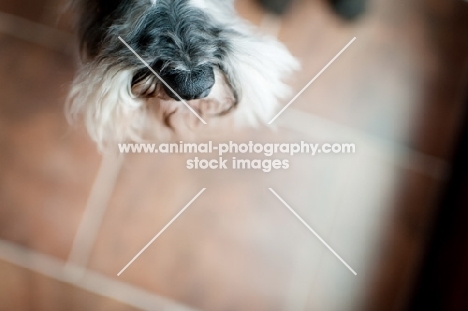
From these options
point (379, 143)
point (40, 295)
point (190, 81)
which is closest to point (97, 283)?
point (40, 295)

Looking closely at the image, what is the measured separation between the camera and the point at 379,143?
3.42 ft

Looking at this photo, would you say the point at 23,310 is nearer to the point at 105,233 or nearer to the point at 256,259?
the point at 105,233

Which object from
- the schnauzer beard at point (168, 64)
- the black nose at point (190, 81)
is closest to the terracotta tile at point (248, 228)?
the schnauzer beard at point (168, 64)

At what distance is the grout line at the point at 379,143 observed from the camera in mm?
1030

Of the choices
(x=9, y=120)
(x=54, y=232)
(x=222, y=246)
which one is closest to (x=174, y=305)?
(x=222, y=246)

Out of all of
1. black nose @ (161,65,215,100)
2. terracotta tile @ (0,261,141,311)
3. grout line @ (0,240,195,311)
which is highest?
black nose @ (161,65,215,100)

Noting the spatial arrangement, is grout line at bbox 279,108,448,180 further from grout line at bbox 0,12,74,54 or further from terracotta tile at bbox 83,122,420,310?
grout line at bbox 0,12,74,54

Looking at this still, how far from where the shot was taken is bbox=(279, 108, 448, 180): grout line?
1030 millimetres

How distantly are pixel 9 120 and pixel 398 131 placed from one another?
2.87ft

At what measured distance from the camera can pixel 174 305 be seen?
1011 mm

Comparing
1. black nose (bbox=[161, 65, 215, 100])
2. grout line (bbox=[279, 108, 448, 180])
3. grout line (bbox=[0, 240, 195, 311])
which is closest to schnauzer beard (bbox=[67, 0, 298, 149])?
black nose (bbox=[161, 65, 215, 100])

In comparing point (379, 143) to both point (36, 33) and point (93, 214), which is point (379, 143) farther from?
point (36, 33)

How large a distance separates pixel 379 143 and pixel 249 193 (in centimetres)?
31

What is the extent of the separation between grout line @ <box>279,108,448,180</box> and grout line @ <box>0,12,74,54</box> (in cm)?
51
